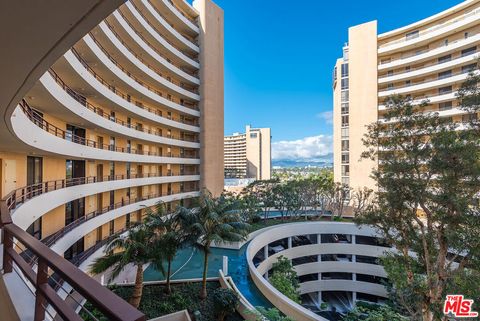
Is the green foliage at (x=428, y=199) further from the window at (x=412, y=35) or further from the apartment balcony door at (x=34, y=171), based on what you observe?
the window at (x=412, y=35)

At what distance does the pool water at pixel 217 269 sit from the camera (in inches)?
516

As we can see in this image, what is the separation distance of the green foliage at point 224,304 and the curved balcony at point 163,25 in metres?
21.6

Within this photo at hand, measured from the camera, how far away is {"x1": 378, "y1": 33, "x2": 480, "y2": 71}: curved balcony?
25.6 m

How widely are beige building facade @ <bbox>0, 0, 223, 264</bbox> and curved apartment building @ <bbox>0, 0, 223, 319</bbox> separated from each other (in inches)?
3.1

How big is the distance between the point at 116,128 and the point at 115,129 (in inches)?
6.0

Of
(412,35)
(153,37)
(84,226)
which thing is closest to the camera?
(84,226)

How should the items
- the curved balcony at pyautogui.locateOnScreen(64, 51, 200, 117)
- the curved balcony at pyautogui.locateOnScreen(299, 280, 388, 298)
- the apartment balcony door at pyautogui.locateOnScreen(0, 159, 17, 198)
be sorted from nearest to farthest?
the apartment balcony door at pyautogui.locateOnScreen(0, 159, 17, 198) < the curved balcony at pyautogui.locateOnScreen(64, 51, 200, 117) < the curved balcony at pyautogui.locateOnScreen(299, 280, 388, 298)

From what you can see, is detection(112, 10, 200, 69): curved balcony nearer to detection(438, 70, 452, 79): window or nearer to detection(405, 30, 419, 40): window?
detection(405, 30, 419, 40): window

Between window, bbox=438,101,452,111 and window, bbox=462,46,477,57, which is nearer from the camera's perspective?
window, bbox=462,46,477,57

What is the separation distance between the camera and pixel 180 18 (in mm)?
26766

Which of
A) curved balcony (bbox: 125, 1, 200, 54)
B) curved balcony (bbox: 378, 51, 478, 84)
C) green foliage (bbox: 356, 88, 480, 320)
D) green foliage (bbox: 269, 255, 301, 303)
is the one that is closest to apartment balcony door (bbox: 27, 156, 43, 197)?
curved balcony (bbox: 125, 1, 200, 54)

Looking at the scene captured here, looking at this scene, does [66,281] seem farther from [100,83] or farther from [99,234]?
[99,234]

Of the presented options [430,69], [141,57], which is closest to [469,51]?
[430,69]

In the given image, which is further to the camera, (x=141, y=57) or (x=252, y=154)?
(x=252, y=154)
